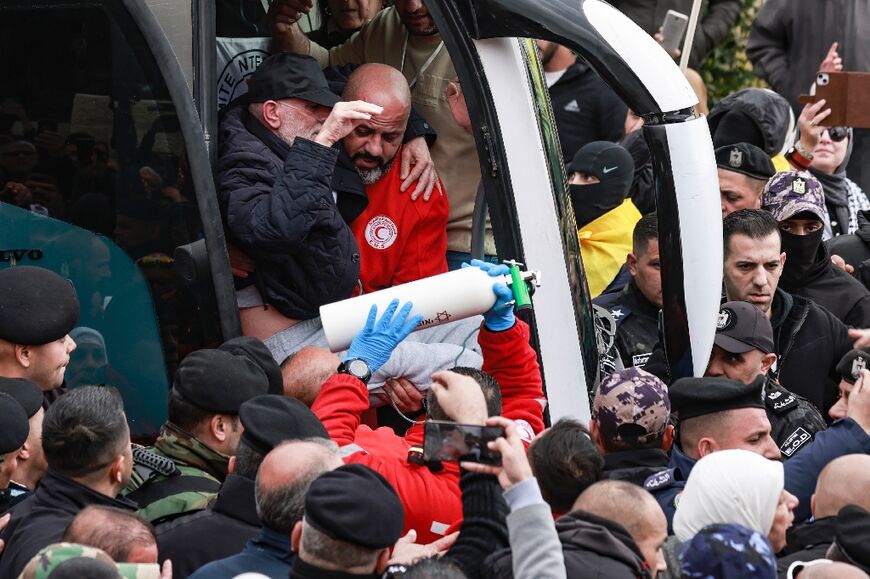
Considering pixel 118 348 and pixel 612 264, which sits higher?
pixel 118 348

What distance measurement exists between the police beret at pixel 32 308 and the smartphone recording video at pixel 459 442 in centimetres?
135

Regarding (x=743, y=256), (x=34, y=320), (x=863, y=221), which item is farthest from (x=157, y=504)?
(x=863, y=221)

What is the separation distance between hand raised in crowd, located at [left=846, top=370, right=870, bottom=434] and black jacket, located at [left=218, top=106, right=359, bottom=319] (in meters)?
1.67

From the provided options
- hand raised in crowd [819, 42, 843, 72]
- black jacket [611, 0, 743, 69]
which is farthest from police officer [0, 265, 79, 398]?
black jacket [611, 0, 743, 69]

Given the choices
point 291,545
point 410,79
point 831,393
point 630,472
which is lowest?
point 831,393

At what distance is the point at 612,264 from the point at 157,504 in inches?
130

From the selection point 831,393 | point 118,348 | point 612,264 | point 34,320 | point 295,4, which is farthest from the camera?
point 612,264

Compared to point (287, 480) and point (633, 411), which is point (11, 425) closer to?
point (287, 480)

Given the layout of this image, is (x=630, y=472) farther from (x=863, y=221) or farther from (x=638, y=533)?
(x=863, y=221)

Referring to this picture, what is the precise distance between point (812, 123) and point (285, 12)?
10.1 feet

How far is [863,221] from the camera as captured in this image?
7727 mm

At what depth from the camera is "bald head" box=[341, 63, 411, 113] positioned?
5.64 metres

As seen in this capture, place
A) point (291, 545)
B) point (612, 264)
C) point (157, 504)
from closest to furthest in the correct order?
point (291, 545) → point (157, 504) → point (612, 264)

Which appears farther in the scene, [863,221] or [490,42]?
[863,221]
